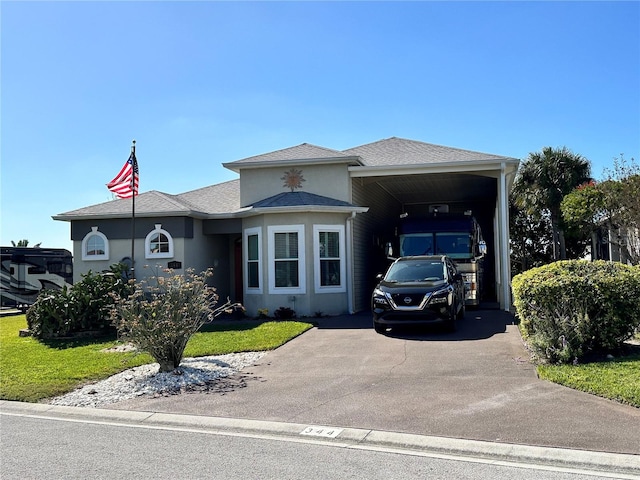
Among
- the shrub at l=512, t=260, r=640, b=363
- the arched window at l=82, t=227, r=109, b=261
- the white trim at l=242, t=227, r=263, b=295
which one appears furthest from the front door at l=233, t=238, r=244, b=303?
the shrub at l=512, t=260, r=640, b=363

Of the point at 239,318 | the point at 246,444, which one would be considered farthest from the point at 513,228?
the point at 246,444

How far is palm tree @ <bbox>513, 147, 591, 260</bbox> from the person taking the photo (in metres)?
28.2

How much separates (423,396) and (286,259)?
9.45 meters

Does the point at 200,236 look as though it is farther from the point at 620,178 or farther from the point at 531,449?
the point at 531,449

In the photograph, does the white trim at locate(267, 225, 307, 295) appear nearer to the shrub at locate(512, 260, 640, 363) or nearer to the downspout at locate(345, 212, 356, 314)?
the downspout at locate(345, 212, 356, 314)

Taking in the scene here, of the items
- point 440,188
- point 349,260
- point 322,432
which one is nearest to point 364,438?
point 322,432

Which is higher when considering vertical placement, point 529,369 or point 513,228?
point 513,228

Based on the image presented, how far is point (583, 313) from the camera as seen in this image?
9.02 m

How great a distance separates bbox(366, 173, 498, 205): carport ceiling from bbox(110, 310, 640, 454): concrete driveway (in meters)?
8.44

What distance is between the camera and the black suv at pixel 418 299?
12.4 metres

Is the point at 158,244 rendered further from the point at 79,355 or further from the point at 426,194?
the point at 426,194

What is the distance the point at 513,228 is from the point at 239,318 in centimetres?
2264

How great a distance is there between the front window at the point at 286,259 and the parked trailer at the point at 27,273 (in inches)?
522

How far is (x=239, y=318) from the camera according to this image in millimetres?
17656
